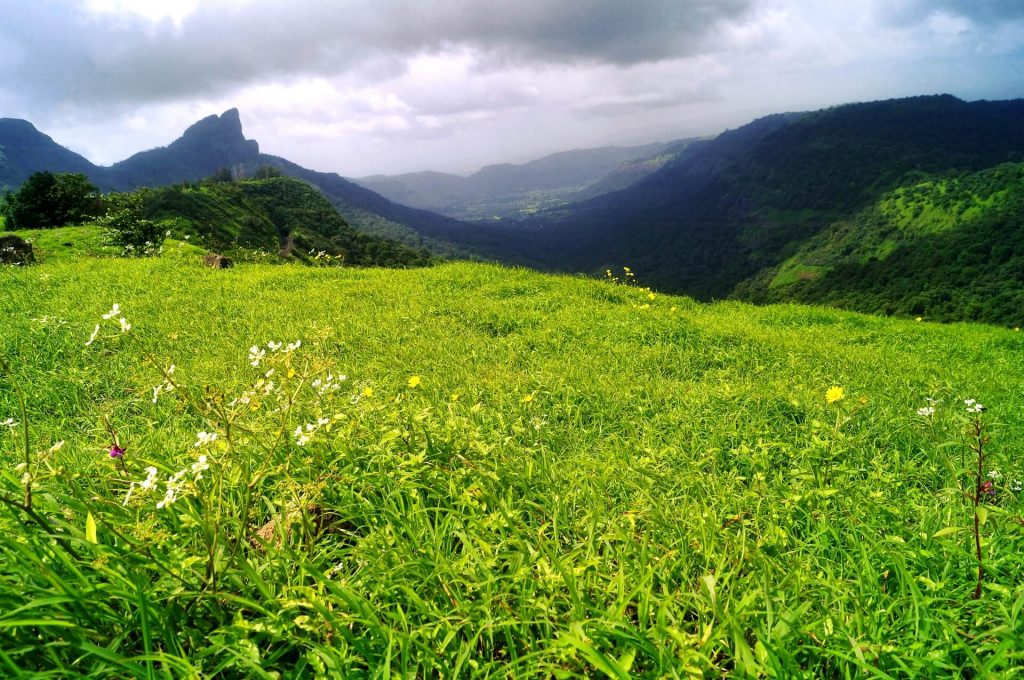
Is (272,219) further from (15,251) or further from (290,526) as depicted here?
(290,526)

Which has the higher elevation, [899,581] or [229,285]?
[229,285]

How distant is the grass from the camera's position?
162 cm

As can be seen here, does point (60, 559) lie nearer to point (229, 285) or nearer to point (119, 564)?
point (119, 564)

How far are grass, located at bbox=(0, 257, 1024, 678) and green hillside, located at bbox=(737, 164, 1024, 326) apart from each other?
88355mm

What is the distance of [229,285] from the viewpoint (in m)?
9.15

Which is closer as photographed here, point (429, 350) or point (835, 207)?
point (429, 350)

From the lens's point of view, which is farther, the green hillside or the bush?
the green hillside

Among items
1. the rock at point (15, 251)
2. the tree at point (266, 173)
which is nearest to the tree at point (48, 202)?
the rock at point (15, 251)

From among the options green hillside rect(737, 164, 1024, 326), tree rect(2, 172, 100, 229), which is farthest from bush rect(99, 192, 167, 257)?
green hillside rect(737, 164, 1024, 326)

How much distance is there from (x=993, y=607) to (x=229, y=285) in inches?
414

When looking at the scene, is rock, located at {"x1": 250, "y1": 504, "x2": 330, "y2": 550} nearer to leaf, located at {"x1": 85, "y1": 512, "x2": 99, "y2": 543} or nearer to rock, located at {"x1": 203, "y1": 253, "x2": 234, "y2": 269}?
leaf, located at {"x1": 85, "y1": 512, "x2": 99, "y2": 543}

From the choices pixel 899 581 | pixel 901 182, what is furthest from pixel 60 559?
pixel 901 182

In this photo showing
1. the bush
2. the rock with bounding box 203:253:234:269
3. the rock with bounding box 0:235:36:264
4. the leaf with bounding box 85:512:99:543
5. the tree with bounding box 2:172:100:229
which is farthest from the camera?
the tree with bounding box 2:172:100:229

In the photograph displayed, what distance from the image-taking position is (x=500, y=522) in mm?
2295
